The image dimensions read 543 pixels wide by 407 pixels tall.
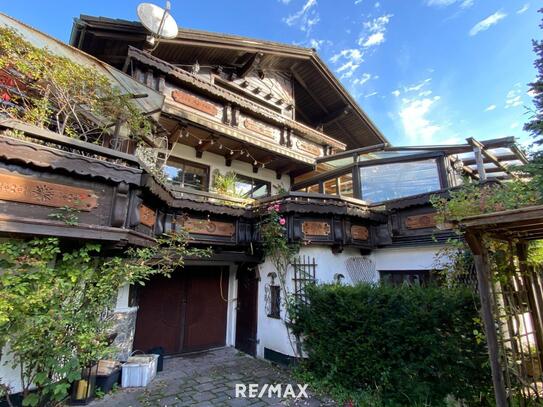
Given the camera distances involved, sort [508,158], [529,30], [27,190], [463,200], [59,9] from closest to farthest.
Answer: [27,190] → [463,200] → [529,30] → [59,9] → [508,158]

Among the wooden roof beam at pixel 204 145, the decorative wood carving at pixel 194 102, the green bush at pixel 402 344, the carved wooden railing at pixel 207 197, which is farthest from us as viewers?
the wooden roof beam at pixel 204 145

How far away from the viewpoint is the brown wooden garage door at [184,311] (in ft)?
26.3

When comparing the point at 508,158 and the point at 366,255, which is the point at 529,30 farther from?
the point at 366,255

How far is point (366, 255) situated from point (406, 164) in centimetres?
314

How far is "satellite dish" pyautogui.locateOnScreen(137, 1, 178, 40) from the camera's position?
7254 millimetres

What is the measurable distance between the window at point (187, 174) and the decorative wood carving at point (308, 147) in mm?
3681

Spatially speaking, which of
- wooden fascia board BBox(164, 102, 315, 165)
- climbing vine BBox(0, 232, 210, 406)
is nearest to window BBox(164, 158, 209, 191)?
wooden fascia board BBox(164, 102, 315, 165)

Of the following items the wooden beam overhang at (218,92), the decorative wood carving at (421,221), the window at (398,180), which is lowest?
the decorative wood carving at (421,221)

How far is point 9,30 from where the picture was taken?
407 cm

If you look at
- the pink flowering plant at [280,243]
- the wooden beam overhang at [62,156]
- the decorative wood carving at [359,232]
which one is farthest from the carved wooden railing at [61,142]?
the decorative wood carving at [359,232]

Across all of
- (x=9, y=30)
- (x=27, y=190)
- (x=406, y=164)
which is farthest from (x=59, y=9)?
(x=406, y=164)

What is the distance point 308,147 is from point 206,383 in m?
8.29

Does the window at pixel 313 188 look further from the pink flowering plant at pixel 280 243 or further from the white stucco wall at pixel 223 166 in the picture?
the pink flowering plant at pixel 280 243

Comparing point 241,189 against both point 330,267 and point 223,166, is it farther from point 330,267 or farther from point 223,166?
point 330,267
